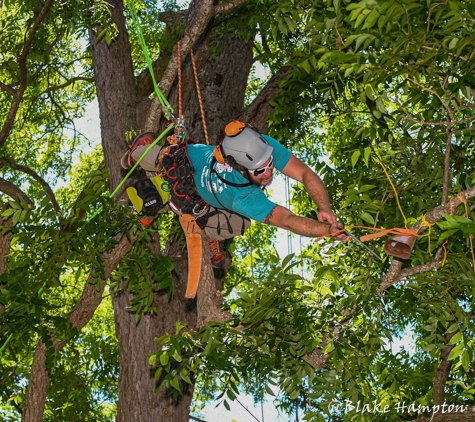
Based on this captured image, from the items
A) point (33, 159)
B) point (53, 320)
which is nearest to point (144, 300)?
point (53, 320)

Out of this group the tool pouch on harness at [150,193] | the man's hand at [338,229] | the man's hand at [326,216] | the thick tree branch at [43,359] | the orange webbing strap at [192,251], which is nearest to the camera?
the man's hand at [338,229]

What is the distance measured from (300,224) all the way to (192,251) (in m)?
1.42

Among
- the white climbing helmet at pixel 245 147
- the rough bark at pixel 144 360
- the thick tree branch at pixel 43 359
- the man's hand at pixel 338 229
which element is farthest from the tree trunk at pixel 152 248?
the man's hand at pixel 338 229

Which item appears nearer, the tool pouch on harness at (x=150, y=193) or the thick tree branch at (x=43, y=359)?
the tool pouch on harness at (x=150, y=193)

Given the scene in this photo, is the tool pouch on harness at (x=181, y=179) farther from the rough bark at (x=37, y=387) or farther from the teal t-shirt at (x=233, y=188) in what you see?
the rough bark at (x=37, y=387)

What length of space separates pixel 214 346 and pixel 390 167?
1862 mm

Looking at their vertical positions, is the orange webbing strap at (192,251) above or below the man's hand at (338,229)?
above

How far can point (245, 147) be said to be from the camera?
13.7 feet

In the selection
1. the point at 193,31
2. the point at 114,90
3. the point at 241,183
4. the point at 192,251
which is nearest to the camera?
the point at 241,183

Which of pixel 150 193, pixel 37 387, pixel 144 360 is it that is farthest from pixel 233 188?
pixel 144 360

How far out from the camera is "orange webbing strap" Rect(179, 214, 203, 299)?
514 cm

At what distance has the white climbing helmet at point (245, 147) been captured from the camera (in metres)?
4.19

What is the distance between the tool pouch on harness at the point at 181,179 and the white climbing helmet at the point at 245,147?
582 mm

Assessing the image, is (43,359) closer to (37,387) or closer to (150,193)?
(37,387)
